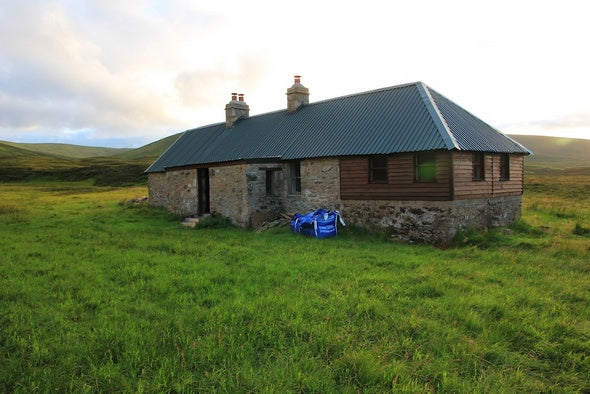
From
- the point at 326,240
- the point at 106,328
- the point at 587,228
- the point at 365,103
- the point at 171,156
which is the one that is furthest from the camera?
the point at 171,156

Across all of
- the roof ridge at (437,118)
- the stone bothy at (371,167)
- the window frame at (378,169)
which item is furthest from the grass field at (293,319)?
the window frame at (378,169)

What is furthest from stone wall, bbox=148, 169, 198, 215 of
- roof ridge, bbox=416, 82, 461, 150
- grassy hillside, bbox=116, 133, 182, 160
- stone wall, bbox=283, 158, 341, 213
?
grassy hillside, bbox=116, 133, 182, 160

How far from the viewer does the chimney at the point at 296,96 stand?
23141mm

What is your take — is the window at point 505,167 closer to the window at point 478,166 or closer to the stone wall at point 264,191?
the window at point 478,166

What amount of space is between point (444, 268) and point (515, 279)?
1.71m

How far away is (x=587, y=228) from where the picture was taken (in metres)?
16.2

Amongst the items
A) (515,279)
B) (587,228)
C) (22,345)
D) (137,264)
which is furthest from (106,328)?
(587,228)

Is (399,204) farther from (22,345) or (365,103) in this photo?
(22,345)

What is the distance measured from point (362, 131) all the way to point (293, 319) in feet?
41.3

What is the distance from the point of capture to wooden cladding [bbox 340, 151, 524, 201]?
1439cm

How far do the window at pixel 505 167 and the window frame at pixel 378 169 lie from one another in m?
6.43

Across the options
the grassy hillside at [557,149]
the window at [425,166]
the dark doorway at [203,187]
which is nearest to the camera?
the window at [425,166]

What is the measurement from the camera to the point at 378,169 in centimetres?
1631

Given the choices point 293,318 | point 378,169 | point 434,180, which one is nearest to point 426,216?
point 434,180
